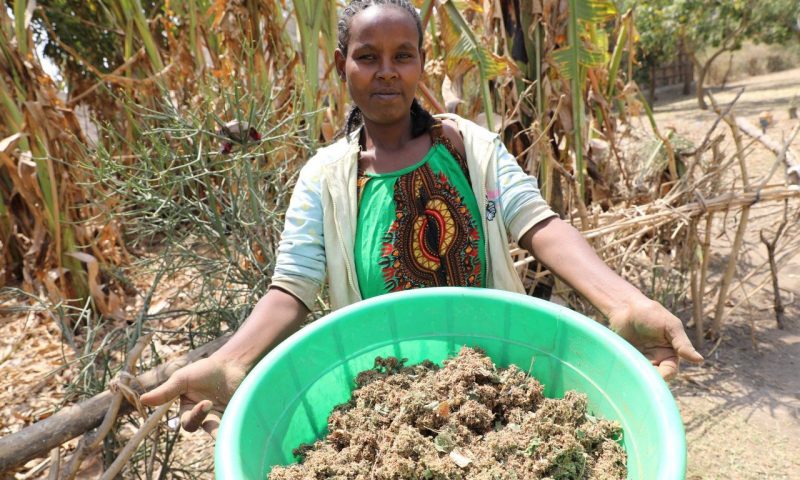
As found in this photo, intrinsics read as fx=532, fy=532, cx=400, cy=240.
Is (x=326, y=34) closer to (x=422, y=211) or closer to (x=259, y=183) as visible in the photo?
(x=259, y=183)

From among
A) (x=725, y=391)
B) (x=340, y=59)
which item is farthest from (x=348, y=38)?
(x=725, y=391)

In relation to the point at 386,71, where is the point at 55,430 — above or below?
below

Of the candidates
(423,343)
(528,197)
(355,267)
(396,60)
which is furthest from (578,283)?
(396,60)

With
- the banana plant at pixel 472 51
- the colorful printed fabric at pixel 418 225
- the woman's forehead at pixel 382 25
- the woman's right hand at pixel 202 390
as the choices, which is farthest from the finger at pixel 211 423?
the banana plant at pixel 472 51

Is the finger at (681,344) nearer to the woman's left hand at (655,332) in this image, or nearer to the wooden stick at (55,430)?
the woman's left hand at (655,332)

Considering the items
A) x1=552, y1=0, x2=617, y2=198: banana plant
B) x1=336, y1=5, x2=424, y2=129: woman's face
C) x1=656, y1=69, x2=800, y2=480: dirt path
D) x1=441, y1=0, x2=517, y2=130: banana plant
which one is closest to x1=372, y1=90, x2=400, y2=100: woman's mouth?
x1=336, y1=5, x2=424, y2=129: woman's face

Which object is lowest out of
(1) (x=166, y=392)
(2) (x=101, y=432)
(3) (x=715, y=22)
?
(2) (x=101, y=432)

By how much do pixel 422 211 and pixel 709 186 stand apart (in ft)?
7.70

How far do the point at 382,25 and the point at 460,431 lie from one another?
31.9 inches

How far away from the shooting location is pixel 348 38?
119cm

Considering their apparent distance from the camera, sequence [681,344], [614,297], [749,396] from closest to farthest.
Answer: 1. [681,344]
2. [614,297]
3. [749,396]

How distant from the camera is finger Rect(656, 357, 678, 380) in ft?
2.88

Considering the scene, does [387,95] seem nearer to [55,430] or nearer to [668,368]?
[668,368]

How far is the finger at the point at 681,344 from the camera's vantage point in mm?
824
